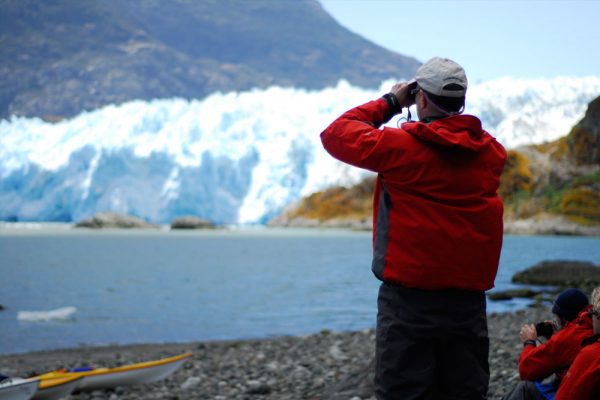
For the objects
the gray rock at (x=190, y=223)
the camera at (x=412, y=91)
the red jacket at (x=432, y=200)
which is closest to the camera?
the red jacket at (x=432, y=200)

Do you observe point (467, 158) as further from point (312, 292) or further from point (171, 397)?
point (312, 292)

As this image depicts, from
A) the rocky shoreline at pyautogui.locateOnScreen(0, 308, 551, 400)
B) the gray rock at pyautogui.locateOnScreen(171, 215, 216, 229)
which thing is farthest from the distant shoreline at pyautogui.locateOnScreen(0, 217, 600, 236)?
the rocky shoreline at pyautogui.locateOnScreen(0, 308, 551, 400)

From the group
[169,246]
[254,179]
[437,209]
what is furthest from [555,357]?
[254,179]

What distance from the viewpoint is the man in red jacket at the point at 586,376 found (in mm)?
2666

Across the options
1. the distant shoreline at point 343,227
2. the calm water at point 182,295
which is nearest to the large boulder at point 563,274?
the calm water at point 182,295

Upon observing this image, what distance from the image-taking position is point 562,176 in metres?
75.7

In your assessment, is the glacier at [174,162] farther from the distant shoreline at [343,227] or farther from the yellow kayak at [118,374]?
the yellow kayak at [118,374]

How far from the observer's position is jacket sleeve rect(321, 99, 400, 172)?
2.44 metres

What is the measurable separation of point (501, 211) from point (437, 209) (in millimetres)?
284

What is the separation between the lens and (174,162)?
83.6 meters

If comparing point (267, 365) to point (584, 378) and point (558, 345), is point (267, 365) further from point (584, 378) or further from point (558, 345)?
point (584, 378)

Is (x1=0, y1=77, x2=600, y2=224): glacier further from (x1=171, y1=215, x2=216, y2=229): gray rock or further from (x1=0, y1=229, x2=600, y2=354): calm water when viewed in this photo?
(x1=0, y1=229, x2=600, y2=354): calm water

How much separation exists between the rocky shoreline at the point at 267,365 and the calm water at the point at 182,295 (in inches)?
81.2

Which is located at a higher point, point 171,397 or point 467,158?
point 467,158
